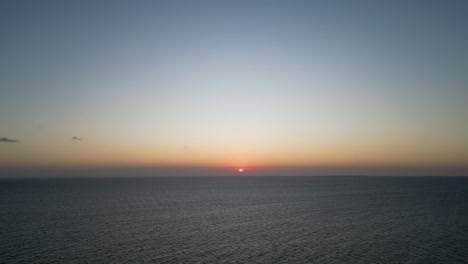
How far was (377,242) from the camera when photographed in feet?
173

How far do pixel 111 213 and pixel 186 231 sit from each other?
117 ft

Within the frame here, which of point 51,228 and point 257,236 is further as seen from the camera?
point 51,228

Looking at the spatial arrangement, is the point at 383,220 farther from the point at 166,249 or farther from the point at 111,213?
the point at 111,213

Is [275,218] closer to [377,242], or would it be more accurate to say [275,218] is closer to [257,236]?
[257,236]

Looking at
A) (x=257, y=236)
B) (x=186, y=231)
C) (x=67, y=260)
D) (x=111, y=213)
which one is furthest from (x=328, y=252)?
(x=111, y=213)

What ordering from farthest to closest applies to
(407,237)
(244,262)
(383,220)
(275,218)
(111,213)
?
(111,213), (275,218), (383,220), (407,237), (244,262)

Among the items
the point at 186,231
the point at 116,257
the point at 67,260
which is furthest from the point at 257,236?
the point at 67,260

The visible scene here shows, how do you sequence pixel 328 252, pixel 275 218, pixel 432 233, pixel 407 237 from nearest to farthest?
pixel 328 252 → pixel 407 237 → pixel 432 233 → pixel 275 218

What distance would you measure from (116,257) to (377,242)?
125 feet

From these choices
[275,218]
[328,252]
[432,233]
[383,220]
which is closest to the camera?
[328,252]

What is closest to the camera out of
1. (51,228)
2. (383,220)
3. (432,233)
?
(432,233)

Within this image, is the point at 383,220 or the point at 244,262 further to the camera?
the point at 383,220

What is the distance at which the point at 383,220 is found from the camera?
75312 mm

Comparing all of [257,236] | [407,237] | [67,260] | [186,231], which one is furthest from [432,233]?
[67,260]
